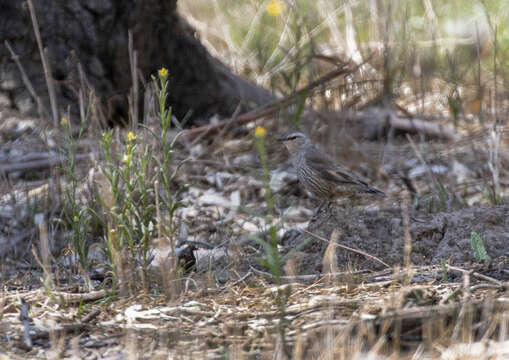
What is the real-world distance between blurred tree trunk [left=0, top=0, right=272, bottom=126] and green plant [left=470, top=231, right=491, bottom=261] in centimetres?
312

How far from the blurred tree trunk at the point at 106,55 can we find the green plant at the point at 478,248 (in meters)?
3.12

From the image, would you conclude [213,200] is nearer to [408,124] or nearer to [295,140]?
[295,140]

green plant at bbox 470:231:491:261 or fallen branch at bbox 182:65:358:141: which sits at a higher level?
fallen branch at bbox 182:65:358:141

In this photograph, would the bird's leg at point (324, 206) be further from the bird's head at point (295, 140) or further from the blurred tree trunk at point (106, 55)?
the blurred tree trunk at point (106, 55)

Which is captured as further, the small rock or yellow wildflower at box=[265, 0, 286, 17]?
yellow wildflower at box=[265, 0, 286, 17]

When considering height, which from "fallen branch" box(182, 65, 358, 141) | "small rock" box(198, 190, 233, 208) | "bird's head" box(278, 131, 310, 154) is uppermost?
"fallen branch" box(182, 65, 358, 141)

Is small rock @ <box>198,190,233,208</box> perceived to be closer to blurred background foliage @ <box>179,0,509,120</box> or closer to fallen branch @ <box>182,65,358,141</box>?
fallen branch @ <box>182,65,358,141</box>

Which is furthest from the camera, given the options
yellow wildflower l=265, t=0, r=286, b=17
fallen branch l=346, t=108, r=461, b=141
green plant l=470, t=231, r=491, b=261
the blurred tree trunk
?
yellow wildflower l=265, t=0, r=286, b=17

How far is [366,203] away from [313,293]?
2498mm

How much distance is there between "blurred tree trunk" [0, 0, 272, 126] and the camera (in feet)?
19.2

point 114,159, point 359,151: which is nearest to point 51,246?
point 114,159

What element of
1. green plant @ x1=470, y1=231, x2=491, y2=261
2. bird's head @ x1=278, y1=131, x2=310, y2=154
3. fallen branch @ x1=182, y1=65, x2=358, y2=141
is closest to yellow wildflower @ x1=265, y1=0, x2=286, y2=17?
fallen branch @ x1=182, y1=65, x2=358, y2=141

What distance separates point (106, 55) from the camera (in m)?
6.20

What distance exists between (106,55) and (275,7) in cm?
404
